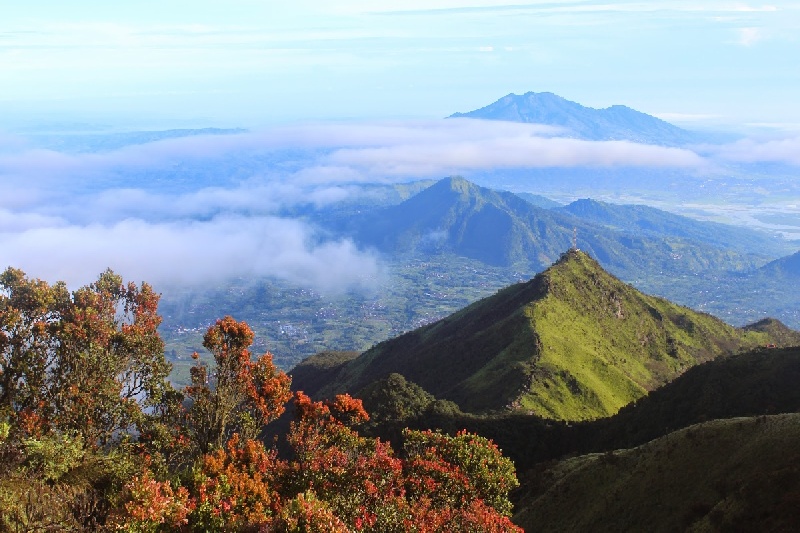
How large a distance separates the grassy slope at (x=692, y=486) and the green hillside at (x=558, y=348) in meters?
51.5

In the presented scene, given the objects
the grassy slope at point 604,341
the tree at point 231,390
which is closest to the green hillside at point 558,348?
the grassy slope at point 604,341

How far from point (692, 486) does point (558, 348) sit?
8730 centimetres

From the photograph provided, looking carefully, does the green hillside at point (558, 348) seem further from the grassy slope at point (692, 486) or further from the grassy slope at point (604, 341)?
the grassy slope at point (692, 486)

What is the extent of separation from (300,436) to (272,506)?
8175 mm

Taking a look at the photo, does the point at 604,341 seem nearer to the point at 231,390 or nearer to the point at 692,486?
the point at 692,486

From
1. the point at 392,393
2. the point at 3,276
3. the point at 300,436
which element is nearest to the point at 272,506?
the point at 300,436

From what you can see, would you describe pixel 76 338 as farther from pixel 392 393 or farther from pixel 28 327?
pixel 392 393

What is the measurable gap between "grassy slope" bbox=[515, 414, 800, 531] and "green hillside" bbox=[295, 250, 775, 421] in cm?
5155

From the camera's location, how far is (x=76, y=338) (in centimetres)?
3616

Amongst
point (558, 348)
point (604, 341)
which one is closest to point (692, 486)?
point (558, 348)

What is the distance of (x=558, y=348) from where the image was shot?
132625 mm

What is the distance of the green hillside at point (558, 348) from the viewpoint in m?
119

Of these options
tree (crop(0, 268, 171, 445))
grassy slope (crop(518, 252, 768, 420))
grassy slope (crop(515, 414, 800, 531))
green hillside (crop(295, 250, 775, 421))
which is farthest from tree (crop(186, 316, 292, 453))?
grassy slope (crop(518, 252, 768, 420))

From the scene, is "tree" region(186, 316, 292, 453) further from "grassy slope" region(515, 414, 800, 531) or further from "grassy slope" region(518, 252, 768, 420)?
"grassy slope" region(518, 252, 768, 420)
